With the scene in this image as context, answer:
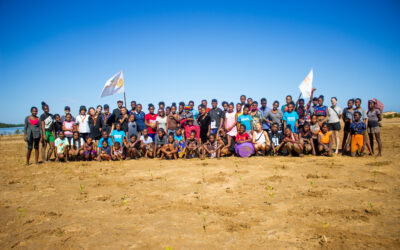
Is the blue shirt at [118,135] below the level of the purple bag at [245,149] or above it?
above

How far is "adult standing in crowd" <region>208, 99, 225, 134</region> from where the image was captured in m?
8.81

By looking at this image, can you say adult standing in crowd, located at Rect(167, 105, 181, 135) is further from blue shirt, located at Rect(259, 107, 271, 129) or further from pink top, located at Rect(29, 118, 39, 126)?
pink top, located at Rect(29, 118, 39, 126)

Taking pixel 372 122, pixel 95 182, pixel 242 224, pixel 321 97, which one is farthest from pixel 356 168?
pixel 95 182

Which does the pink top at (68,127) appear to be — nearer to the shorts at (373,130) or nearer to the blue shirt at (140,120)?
the blue shirt at (140,120)

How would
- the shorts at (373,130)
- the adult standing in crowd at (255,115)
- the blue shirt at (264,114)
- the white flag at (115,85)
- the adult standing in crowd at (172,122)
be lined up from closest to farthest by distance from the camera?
the shorts at (373,130) → the adult standing in crowd at (255,115) → the blue shirt at (264,114) → the adult standing in crowd at (172,122) → the white flag at (115,85)

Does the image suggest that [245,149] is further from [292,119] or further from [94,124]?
[94,124]

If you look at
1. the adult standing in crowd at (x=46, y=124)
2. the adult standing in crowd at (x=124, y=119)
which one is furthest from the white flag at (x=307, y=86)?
the adult standing in crowd at (x=46, y=124)

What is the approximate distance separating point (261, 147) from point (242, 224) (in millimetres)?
5308

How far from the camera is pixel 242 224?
3123 millimetres

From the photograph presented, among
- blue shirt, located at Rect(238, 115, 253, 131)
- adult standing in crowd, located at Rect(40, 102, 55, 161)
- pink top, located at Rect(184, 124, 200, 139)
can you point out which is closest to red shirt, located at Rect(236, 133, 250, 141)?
blue shirt, located at Rect(238, 115, 253, 131)

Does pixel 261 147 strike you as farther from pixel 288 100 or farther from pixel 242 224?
pixel 242 224

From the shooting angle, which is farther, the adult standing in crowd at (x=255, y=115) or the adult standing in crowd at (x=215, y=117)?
the adult standing in crowd at (x=215, y=117)

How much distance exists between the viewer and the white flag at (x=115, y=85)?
9.79 metres

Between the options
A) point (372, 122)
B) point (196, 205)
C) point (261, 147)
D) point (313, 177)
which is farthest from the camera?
point (261, 147)
